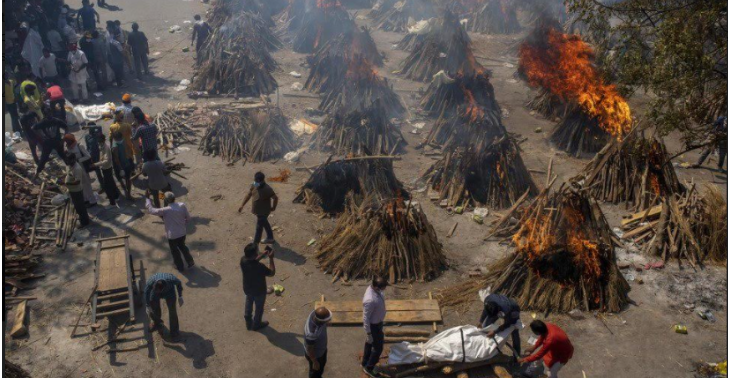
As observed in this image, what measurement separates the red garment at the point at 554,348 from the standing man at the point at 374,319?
2.08m

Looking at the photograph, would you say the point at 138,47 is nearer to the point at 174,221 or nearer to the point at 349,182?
the point at 349,182

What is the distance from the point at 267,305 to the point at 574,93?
1156cm

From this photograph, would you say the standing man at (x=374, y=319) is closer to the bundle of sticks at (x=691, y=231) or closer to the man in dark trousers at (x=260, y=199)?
the man in dark trousers at (x=260, y=199)

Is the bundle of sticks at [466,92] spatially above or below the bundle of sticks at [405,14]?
below

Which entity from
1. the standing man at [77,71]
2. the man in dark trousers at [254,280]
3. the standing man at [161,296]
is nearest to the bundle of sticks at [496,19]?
the standing man at [77,71]

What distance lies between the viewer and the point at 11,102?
14852 mm

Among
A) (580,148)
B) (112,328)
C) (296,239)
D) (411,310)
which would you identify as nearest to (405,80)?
(580,148)

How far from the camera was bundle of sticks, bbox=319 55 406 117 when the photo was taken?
17.6 meters

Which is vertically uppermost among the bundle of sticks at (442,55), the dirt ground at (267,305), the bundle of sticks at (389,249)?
the bundle of sticks at (442,55)

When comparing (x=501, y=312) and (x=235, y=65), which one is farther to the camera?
(x=235, y=65)

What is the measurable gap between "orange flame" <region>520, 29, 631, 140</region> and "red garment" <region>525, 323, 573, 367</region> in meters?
8.63

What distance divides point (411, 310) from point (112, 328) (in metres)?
4.67

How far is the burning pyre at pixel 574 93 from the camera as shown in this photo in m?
15.8

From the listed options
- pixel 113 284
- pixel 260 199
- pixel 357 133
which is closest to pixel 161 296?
pixel 113 284
